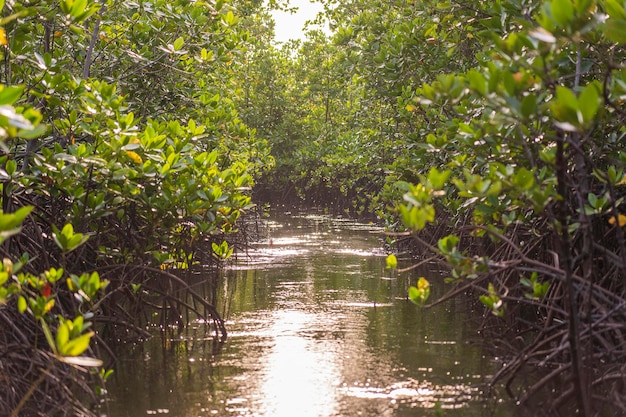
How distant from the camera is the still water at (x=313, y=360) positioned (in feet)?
14.4

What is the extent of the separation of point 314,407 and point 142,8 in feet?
11.6

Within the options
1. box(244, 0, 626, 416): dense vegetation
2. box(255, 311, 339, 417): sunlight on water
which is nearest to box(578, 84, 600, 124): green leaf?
box(244, 0, 626, 416): dense vegetation

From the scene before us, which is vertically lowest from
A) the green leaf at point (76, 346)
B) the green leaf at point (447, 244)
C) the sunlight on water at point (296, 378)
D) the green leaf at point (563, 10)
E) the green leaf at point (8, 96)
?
the sunlight on water at point (296, 378)

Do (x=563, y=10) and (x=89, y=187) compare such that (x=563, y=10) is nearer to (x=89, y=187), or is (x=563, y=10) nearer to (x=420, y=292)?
(x=420, y=292)

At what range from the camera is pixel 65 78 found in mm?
4738

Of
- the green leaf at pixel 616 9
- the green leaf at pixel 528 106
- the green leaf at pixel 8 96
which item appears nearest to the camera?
the green leaf at pixel 8 96

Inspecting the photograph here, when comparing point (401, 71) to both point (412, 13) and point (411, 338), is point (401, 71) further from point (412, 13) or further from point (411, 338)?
point (411, 338)

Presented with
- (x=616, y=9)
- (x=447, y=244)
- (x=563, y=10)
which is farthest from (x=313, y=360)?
(x=563, y=10)

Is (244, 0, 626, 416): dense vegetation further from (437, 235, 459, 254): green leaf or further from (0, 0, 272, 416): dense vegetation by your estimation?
(0, 0, 272, 416): dense vegetation

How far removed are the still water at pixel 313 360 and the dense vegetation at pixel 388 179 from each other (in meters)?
0.29

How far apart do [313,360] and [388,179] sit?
4.62m

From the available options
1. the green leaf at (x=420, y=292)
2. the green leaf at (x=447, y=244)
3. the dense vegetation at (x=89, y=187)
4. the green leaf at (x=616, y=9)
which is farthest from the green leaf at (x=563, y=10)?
the dense vegetation at (x=89, y=187)

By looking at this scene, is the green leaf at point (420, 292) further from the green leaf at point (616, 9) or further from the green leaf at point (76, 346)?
the green leaf at point (76, 346)

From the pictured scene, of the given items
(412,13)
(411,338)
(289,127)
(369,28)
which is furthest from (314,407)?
(289,127)
